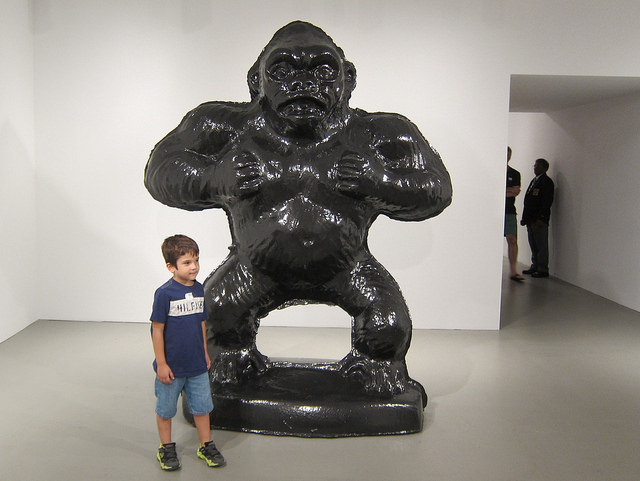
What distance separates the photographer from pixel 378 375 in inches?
107

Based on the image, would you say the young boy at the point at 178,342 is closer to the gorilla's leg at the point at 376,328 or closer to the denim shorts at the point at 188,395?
the denim shorts at the point at 188,395

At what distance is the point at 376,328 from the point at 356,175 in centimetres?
59

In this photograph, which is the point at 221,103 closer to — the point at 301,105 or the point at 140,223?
the point at 301,105

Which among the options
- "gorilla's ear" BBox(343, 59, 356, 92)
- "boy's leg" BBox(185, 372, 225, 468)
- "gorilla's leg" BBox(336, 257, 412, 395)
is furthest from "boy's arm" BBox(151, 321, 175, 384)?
"gorilla's ear" BBox(343, 59, 356, 92)

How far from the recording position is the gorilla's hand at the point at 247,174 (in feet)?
8.56

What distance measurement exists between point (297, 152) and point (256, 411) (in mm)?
978

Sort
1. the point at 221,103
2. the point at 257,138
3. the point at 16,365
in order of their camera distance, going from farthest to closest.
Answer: the point at 16,365 < the point at 221,103 < the point at 257,138

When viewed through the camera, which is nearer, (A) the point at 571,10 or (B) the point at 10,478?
(B) the point at 10,478

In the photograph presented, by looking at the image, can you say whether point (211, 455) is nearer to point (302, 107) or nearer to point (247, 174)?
point (247, 174)

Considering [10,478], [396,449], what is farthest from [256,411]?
[10,478]

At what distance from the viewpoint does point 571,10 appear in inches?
176

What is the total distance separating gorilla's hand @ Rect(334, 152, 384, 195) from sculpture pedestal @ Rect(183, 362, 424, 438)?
78 centimetres

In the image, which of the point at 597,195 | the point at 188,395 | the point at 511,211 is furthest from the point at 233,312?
the point at 511,211

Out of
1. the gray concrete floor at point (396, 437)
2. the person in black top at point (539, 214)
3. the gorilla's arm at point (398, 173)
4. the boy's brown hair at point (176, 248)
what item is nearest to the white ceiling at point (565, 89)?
the person in black top at point (539, 214)
